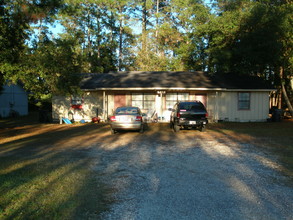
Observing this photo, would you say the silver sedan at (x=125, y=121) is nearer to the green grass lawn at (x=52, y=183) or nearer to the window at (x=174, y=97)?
the green grass lawn at (x=52, y=183)

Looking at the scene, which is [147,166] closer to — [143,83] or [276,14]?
[143,83]

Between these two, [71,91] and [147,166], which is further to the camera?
[71,91]

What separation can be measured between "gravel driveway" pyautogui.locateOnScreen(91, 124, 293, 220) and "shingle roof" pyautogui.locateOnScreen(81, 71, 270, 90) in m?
10.5

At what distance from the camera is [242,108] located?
1989 cm

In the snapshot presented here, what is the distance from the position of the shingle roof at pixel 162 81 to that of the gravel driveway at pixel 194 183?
10.5 meters

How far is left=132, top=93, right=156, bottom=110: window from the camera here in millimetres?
19969

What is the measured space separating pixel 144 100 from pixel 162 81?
2.16 metres

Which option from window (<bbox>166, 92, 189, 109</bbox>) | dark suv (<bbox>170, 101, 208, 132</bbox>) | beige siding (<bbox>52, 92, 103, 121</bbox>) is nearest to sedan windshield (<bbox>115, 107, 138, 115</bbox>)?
dark suv (<bbox>170, 101, 208, 132</bbox>)

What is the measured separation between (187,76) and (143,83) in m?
4.40

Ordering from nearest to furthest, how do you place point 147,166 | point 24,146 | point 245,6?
point 147,166, point 24,146, point 245,6

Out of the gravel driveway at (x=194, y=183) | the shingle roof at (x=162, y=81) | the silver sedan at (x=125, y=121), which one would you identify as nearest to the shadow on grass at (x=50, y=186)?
the gravel driveway at (x=194, y=183)

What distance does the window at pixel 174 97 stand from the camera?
1992 centimetres

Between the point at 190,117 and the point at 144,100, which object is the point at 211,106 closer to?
the point at 144,100

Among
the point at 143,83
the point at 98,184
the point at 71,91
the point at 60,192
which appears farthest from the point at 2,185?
the point at 143,83
